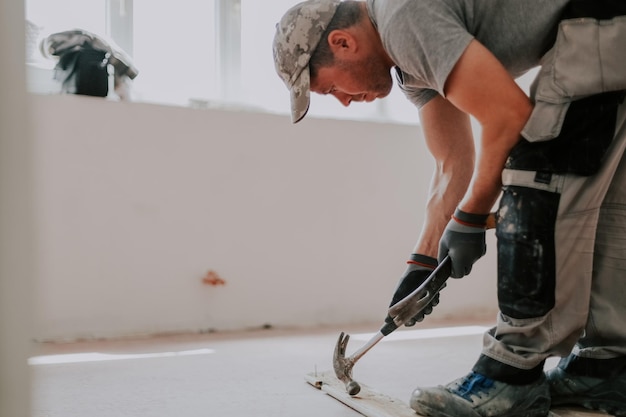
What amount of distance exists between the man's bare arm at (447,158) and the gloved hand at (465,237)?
253 millimetres

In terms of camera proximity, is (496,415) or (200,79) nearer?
Result: (496,415)

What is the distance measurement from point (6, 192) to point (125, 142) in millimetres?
1795

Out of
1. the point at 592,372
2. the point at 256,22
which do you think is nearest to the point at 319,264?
the point at 256,22

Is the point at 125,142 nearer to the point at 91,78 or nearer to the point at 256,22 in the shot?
the point at 91,78

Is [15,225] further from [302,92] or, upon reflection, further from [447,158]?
[447,158]

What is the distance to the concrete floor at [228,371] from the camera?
4.10ft

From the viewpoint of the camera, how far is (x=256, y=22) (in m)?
2.58

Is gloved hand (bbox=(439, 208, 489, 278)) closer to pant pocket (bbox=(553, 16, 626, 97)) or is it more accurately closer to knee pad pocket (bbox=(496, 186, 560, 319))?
knee pad pocket (bbox=(496, 186, 560, 319))

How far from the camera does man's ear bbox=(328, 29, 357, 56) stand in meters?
1.27

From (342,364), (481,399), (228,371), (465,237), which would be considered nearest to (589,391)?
(481,399)

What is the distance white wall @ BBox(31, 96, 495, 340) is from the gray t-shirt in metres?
1.20

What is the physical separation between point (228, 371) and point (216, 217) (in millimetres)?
809

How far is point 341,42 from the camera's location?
4.20 feet

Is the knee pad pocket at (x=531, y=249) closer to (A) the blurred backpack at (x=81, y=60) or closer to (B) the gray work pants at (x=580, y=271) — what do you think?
(B) the gray work pants at (x=580, y=271)
